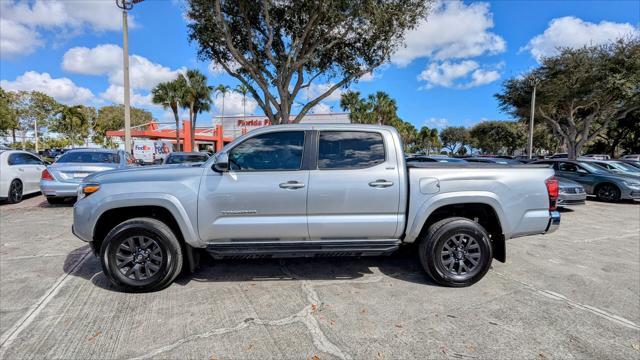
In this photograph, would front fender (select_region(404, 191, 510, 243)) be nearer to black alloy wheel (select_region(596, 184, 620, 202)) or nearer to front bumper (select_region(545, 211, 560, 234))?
front bumper (select_region(545, 211, 560, 234))

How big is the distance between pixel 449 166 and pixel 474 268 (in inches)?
48.6

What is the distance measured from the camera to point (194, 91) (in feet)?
93.8

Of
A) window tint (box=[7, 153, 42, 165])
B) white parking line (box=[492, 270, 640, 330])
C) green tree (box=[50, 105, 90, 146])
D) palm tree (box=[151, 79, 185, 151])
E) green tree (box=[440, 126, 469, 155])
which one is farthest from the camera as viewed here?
green tree (box=[440, 126, 469, 155])

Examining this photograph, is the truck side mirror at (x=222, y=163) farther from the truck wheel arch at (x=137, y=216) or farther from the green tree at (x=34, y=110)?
the green tree at (x=34, y=110)

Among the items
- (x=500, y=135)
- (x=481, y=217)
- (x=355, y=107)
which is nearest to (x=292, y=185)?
(x=481, y=217)

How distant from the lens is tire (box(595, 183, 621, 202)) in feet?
35.4

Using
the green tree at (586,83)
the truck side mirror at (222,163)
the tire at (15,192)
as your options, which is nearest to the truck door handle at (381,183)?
the truck side mirror at (222,163)

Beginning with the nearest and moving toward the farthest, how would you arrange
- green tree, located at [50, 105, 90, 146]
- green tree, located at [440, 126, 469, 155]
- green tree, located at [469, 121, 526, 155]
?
green tree, located at [50, 105, 90, 146]
green tree, located at [469, 121, 526, 155]
green tree, located at [440, 126, 469, 155]

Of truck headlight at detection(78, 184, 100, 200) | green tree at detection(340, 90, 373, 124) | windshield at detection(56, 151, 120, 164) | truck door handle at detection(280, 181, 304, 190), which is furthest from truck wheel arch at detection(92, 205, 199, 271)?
green tree at detection(340, 90, 373, 124)

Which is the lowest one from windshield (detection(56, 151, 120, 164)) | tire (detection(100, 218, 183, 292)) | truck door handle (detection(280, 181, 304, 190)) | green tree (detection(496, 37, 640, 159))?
tire (detection(100, 218, 183, 292))

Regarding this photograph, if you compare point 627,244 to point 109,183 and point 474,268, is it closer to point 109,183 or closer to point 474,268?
point 474,268

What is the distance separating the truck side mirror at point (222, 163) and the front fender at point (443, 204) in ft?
6.95

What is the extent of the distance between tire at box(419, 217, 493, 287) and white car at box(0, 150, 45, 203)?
35.9ft

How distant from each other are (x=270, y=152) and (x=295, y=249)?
1141 mm
